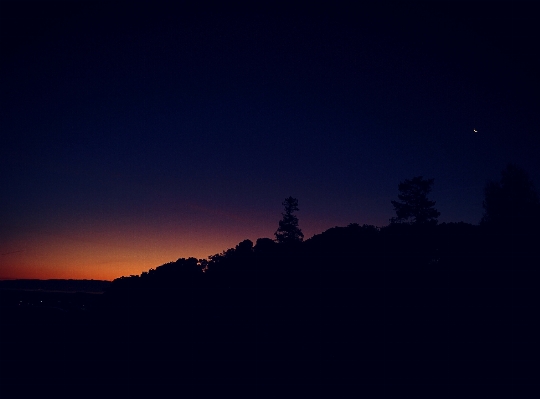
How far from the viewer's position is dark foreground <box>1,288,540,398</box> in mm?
9047

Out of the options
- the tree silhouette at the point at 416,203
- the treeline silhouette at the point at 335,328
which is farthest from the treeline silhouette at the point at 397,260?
the tree silhouette at the point at 416,203

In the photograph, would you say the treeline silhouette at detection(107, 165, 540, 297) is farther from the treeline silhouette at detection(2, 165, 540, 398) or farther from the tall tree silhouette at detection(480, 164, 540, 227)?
the tall tree silhouette at detection(480, 164, 540, 227)

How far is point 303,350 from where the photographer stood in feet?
39.7

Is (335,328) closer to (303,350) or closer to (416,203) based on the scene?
(303,350)

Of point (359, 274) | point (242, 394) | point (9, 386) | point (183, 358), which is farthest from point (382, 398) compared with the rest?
point (9, 386)

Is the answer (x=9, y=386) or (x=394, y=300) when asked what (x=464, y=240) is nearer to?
(x=394, y=300)

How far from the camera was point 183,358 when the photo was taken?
1172 centimetres

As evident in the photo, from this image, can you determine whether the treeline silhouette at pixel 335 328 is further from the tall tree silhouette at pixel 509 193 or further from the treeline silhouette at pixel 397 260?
the tall tree silhouette at pixel 509 193

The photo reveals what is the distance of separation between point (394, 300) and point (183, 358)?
28.9ft

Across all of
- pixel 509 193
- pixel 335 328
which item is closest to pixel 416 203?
pixel 509 193

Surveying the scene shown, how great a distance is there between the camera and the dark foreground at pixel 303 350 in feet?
29.7

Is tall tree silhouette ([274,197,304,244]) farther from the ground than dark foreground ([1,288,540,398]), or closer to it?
farther from the ground

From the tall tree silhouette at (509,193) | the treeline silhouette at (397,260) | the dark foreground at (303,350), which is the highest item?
the tall tree silhouette at (509,193)

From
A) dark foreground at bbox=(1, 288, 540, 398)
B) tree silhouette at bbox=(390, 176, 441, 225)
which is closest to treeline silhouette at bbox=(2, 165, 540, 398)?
dark foreground at bbox=(1, 288, 540, 398)
